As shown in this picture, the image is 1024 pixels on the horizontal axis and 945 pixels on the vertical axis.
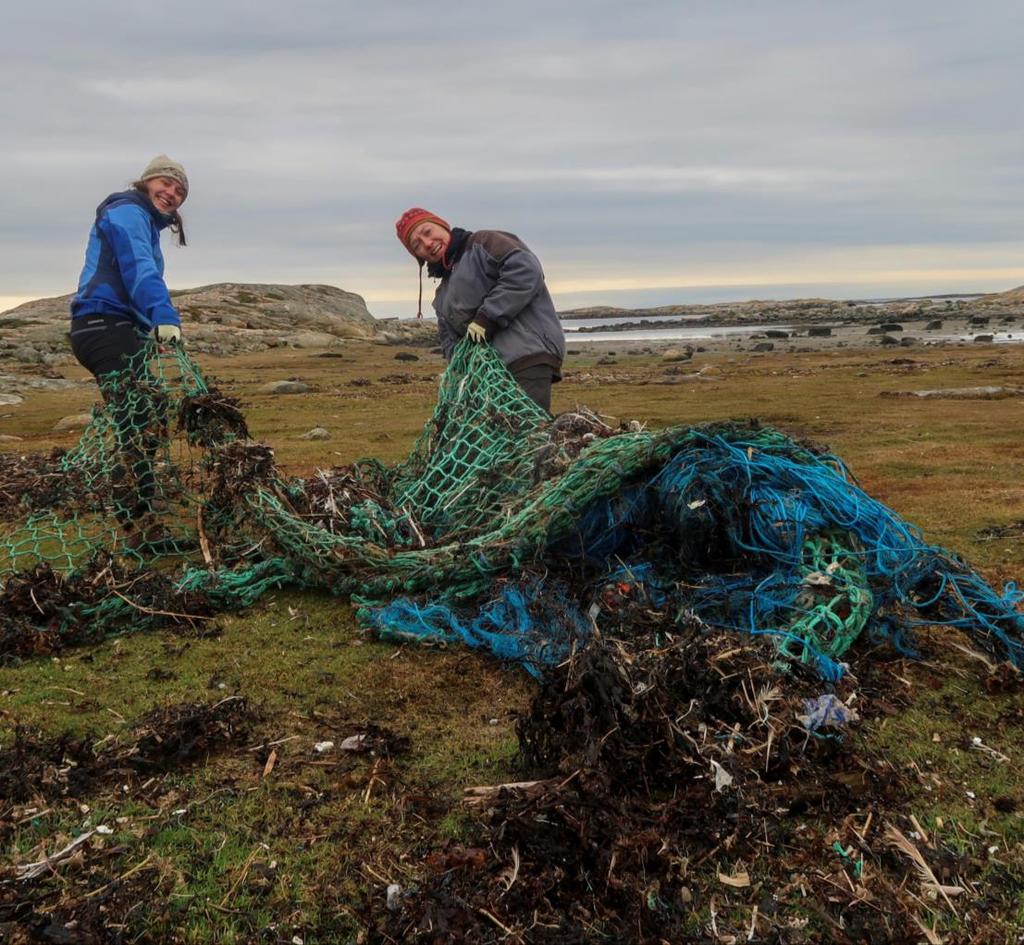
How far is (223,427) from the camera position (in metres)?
5.90

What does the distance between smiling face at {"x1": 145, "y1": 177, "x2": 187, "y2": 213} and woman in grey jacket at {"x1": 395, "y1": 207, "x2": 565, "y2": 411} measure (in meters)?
1.66

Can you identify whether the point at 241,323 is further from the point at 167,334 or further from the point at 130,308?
the point at 167,334

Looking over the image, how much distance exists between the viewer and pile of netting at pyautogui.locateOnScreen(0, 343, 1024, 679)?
4.28 m

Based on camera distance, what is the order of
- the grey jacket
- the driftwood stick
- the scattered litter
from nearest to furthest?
the driftwood stick, the scattered litter, the grey jacket

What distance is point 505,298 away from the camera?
631cm

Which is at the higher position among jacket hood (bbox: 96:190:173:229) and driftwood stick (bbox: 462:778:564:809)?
jacket hood (bbox: 96:190:173:229)

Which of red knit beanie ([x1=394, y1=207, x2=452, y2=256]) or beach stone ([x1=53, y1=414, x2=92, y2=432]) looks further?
beach stone ([x1=53, y1=414, x2=92, y2=432])

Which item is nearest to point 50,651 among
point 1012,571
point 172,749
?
point 172,749

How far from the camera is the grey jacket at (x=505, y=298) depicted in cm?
634

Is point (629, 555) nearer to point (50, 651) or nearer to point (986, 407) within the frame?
point (50, 651)

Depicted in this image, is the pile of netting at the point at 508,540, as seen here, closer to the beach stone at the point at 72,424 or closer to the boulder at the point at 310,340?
the beach stone at the point at 72,424

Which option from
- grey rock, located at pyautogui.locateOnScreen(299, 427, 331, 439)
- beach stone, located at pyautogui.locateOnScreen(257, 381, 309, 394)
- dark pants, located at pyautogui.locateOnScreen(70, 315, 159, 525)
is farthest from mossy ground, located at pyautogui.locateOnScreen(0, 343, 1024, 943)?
beach stone, located at pyautogui.locateOnScreen(257, 381, 309, 394)

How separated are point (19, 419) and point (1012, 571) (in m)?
16.8

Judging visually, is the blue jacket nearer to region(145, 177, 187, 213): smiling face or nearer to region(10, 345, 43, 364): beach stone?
region(145, 177, 187, 213): smiling face
